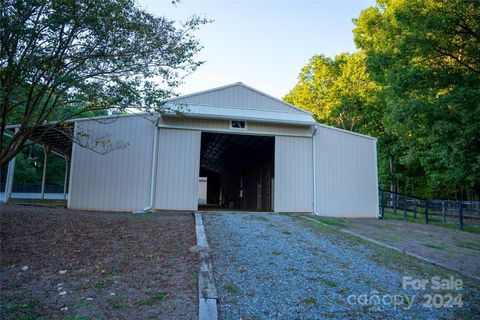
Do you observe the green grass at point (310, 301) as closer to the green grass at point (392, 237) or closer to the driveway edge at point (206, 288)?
the driveway edge at point (206, 288)

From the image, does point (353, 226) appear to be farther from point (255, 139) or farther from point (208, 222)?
point (255, 139)

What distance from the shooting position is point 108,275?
412 cm

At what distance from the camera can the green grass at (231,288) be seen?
377 centimetres

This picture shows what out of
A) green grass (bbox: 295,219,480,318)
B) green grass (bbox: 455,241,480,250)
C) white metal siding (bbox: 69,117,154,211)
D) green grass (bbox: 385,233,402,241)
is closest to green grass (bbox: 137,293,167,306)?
green grass (bbox: 295,219,480,318)

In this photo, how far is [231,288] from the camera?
12.6 ft

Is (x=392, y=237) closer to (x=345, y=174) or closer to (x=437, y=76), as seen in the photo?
(x=345, y=174)

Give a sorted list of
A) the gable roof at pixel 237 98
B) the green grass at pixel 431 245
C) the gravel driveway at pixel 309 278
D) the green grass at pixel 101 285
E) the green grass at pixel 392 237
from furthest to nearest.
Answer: the gable roof at pixel 237 98
the green grass at pixel 392 237
the green grass at pixel 431 245
the green grass at pixel 101 285
the gravel driveway at pixel 309 278

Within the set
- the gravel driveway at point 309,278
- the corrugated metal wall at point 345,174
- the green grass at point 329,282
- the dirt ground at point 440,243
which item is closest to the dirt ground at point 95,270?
the gravel driveway at point 309,278

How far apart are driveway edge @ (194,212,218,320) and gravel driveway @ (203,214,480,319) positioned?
11 cm

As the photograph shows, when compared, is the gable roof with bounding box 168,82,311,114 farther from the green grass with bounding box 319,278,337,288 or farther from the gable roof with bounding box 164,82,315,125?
the green grass with bounding box 319,278,337,288

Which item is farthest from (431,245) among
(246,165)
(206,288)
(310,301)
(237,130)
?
(246,165)

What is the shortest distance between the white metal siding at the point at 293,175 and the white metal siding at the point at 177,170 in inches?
113

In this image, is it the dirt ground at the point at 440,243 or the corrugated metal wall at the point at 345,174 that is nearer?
the dirt ground at the point at 440,243

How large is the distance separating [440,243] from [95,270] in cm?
780
